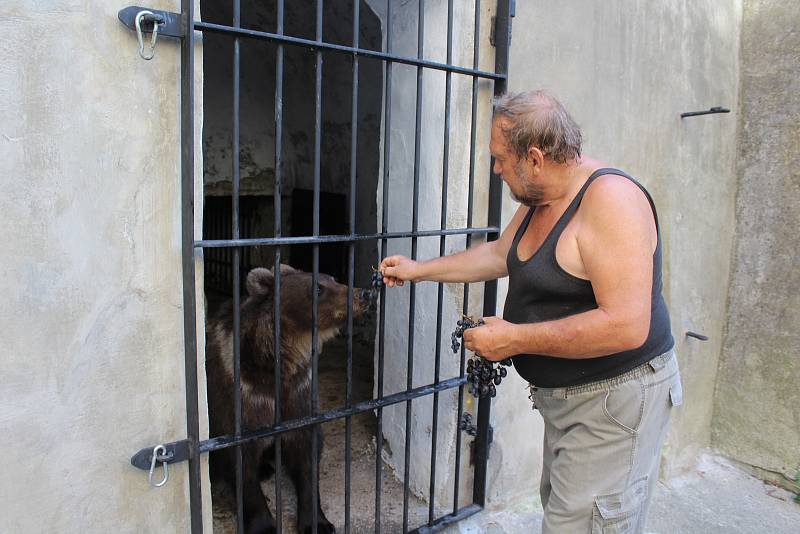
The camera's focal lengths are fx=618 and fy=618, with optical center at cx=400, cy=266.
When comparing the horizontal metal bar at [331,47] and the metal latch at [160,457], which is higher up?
the horizontal metal bar at [331,47]

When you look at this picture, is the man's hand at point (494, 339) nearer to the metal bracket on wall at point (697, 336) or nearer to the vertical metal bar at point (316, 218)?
the vertical metal bar at point (316, 218)

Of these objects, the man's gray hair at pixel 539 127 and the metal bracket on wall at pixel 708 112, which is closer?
the man's gray hair at pixel 539 127

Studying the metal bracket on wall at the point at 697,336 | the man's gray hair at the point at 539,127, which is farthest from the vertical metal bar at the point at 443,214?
the metal bracket on wall at the point at 697,336

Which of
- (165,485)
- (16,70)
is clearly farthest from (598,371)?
(16,70)

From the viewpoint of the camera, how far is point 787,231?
4.38 m

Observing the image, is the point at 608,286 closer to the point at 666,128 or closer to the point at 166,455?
the point at 166,455

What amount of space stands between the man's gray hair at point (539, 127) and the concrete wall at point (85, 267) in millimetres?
1124

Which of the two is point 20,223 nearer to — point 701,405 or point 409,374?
point 409,374

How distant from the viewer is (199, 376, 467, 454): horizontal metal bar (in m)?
2.30

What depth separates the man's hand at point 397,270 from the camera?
2570 mm

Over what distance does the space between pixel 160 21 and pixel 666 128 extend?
3333 mm

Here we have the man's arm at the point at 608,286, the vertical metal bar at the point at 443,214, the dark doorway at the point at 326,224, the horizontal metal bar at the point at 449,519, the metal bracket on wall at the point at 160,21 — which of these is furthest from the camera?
the dark doorway at the point at 326,224

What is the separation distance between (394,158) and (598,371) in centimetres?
178

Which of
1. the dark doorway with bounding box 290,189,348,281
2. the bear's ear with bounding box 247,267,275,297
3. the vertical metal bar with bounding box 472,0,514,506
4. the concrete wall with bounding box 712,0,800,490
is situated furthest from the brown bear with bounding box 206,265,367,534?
the concrete wall with bounding box 712,0,800,490
